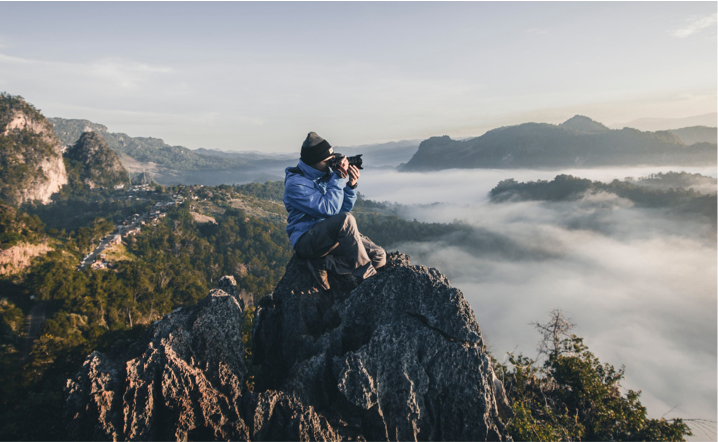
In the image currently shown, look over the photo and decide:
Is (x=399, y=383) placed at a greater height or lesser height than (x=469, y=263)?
greater

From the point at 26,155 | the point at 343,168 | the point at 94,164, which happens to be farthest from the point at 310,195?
the point at 94,164

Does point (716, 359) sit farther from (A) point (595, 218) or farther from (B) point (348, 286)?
(B) point (348, 286)

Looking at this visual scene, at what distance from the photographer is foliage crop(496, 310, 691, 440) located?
320 inches

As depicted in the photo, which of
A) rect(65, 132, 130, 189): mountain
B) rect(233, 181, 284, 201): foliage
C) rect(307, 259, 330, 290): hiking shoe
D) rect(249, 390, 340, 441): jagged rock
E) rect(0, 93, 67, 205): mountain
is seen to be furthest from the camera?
rect(233, 181, 284, 201): foliage

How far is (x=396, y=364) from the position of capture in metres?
5.79

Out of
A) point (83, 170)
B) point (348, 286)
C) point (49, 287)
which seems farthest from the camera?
point (83, 170)

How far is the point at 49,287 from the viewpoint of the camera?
1407 inches

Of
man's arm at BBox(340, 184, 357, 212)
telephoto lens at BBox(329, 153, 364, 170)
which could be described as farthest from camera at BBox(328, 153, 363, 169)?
man's arm at BBox(340, 184, 357, 212)

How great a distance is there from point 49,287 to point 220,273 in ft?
136

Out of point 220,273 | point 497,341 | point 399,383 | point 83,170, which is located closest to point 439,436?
point 399,383

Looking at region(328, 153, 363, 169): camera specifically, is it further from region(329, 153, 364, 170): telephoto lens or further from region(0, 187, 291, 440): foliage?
region(0, 187, 291, 440): foliage

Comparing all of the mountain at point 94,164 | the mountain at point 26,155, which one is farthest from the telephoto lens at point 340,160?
the mountain at point 94,164

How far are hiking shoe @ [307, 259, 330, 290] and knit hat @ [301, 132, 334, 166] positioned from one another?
7.06 feet

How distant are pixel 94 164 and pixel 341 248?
18863 cm
